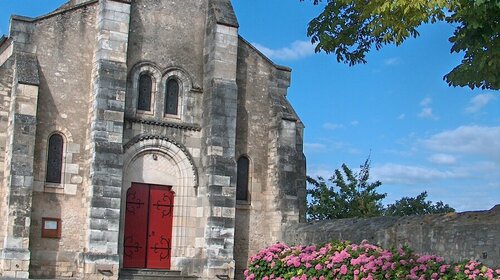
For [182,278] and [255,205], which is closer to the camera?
[182,278]

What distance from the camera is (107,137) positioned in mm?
21219

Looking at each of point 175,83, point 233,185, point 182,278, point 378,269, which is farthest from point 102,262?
point 378,269

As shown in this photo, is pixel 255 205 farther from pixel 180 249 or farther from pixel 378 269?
pixel 378 269

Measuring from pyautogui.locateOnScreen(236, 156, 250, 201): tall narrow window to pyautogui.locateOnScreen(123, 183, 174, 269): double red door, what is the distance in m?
2.22

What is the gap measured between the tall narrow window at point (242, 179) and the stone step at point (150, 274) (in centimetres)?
315

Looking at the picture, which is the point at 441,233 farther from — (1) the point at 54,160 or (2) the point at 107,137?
(1) the point at 54,160

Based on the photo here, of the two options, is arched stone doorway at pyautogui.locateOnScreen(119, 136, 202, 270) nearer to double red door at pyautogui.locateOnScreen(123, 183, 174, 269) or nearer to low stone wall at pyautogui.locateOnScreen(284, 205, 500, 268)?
double red door at pyautogui.locateOnScreen(123, 183, 174, 269)

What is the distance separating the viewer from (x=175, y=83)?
23.3m

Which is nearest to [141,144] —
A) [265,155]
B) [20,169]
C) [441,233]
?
[20,169]

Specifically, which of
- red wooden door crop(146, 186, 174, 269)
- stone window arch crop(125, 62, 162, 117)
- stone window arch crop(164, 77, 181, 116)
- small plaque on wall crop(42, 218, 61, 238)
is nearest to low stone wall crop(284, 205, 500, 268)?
red wooden door crop(146, 186, 174, 269)

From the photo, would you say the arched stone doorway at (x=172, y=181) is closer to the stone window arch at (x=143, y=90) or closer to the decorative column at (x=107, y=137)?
the stone window arch at (x=143, y=90)

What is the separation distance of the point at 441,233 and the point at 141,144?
9799 millimetres

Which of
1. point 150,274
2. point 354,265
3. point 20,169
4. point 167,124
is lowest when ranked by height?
point 150,274

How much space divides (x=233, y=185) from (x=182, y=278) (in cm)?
309
